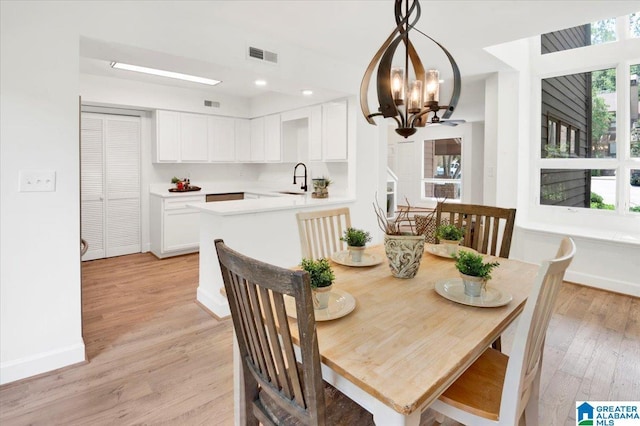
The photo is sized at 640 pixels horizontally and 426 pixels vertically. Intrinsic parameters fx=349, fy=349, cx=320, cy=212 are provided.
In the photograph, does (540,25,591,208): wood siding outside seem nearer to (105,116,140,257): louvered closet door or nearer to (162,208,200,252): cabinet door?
(162,208,200,252): cabinet door

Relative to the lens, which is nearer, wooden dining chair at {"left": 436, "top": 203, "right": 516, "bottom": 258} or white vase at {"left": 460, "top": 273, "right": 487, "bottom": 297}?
white vase at {"left": 460, "top": 273, "right": 487, "bottom": 297}

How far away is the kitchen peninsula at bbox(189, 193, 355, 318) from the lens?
3014mm

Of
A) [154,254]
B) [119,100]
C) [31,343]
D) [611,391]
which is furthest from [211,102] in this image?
[611,391]

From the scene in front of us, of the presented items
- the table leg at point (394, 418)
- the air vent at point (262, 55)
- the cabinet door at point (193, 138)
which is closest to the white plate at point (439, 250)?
the table leg at point (394, 418)

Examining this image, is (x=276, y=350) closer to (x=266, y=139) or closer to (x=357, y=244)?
(x=357, y=244)

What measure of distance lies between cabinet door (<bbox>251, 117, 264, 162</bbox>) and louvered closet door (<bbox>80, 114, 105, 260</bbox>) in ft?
7.42

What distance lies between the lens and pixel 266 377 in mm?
1169

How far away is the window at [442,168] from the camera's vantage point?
873 cm

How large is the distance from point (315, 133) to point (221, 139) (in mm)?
1949

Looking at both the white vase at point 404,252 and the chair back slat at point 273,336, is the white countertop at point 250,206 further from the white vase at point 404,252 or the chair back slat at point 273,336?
the chair back slat at point 273,336

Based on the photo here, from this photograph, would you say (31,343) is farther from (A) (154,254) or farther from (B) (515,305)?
(A) (154,254)

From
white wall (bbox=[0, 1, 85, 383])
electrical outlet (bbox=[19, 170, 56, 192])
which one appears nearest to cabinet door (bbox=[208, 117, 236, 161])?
white wall (bbox=[0, 1, 85, 383])

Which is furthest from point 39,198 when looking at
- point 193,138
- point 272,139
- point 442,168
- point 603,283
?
point 442,168

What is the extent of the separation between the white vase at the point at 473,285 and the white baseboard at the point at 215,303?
6.73 ft
